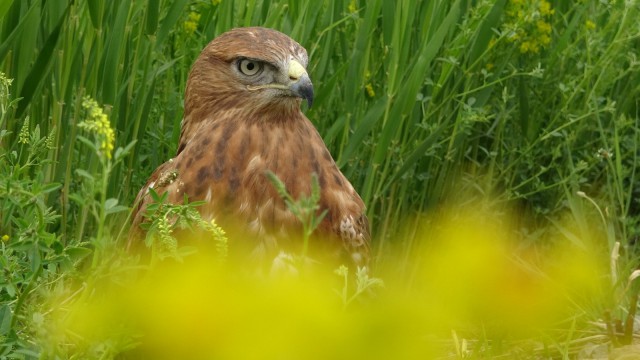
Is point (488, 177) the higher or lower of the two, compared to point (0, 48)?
lower

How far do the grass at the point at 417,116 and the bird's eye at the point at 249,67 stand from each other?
35 cm

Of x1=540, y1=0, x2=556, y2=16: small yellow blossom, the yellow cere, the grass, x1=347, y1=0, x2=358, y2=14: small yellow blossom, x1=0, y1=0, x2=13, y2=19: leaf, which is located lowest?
the grass

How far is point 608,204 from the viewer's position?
4.46 m

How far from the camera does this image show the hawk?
9.89 ft

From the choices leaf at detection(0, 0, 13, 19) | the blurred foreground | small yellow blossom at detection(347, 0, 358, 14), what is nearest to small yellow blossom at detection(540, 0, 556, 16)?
small yellow blossom at detection(347, 0, 358, 14)

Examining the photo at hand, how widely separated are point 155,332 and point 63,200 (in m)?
2.17

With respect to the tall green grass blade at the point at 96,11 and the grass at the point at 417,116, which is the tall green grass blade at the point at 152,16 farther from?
the tall green grass blade at the point at 96,11

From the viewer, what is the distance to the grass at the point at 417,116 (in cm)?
338

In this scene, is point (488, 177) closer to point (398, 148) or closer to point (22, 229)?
point (398, 148)

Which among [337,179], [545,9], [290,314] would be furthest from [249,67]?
[290,314]

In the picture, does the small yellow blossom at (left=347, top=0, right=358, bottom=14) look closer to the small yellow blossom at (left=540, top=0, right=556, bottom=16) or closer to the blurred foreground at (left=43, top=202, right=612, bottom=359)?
the small yellow blossom at (left=540, top=0, right=556, bottom=16)

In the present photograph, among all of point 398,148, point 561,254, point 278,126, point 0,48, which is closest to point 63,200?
point 0,48

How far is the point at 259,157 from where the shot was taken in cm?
311

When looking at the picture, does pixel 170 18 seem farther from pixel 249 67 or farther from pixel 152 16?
pixel 249 67
